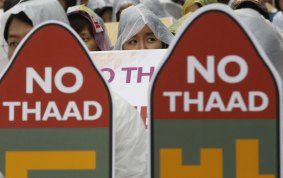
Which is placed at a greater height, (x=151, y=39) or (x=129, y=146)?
(x=151, y=39)

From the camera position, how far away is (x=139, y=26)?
285 inches

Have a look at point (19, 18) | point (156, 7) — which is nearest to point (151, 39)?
point (19, 18)

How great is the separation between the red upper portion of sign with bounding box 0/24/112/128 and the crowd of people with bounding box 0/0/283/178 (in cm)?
57

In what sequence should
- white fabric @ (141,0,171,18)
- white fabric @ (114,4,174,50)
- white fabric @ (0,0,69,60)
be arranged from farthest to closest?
white fabric @ (141,0,171,18), white fabric @ (114,4,174,50), white fabric @ (0,0,69,60)

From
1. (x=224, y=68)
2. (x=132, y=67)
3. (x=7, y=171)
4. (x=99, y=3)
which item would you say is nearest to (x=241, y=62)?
(x=224, y=68)

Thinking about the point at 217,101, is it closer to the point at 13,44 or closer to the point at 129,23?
the point at 13,44

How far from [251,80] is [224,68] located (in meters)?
0.09

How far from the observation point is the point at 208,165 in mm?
3387

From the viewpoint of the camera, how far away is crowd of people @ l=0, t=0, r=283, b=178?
190 inches

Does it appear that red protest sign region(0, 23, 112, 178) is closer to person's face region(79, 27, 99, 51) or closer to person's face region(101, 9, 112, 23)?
person's face region(79, 27, 99, 51)

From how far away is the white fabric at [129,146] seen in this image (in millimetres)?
4254

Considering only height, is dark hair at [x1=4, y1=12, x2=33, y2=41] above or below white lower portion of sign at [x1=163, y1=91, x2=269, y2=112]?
above

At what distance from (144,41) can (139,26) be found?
0.20m

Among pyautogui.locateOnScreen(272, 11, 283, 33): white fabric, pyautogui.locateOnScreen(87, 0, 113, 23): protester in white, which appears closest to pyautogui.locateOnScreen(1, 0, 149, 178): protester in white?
pyautogui.locateOnScreen(272, 11, 283, 33): white fabric
